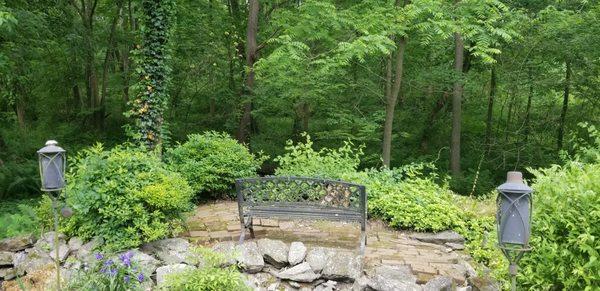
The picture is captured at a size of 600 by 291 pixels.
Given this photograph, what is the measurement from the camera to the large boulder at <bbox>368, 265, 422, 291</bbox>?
388 cm

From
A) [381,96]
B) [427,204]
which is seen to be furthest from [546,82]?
[427,204]

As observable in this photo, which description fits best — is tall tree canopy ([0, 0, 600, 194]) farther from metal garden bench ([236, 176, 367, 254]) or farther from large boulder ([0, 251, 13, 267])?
metal garden bench ([236, 176, 367, 254])

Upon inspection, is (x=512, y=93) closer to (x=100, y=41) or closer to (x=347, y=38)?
(x=347, y=38)

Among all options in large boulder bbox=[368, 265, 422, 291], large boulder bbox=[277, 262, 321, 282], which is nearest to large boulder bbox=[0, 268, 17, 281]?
large boulder bbox=[277, 262, 321, 282]

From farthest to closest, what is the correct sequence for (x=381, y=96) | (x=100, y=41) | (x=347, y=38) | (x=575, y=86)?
(x=100, y=41) → (x=575, y=86) → (x=381, y=96) → (x=347, y=38)

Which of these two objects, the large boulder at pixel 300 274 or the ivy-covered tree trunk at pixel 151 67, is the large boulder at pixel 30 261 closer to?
the ivy-covered tree trunk at pixel 151 67

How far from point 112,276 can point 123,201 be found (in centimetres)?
131

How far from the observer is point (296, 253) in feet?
14.4

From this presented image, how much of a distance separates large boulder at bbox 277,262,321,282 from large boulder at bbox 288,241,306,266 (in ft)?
0.18

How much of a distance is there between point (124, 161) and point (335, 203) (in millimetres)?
2299

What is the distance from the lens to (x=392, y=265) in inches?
171

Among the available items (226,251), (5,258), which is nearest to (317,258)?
(226,251)

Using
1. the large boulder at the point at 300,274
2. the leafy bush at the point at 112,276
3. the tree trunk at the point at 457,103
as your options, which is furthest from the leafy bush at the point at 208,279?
the tree trunk at the point at 457,103

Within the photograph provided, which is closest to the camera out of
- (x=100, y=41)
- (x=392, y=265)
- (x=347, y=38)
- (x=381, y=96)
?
(x=392, y=265)
